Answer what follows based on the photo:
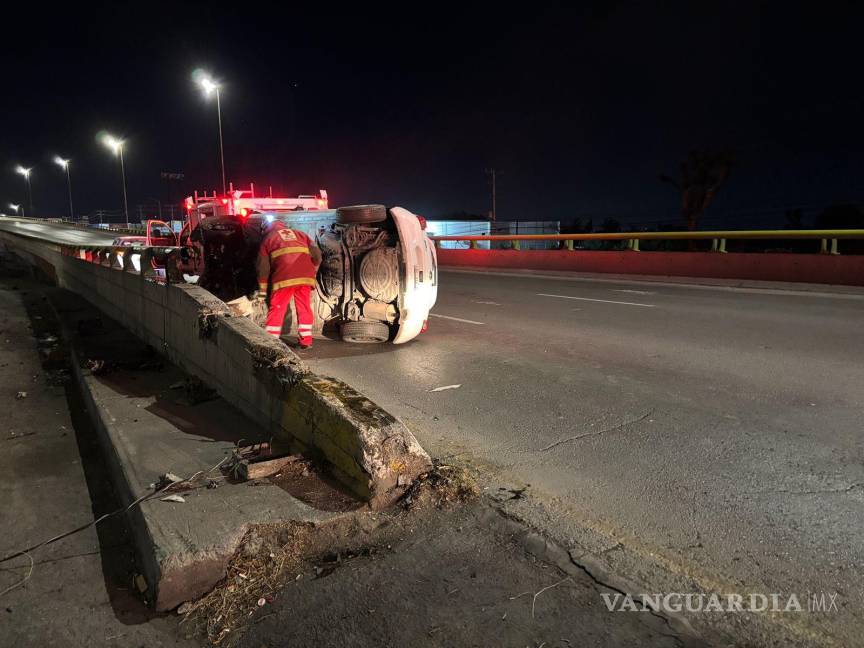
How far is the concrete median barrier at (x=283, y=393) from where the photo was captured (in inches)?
140

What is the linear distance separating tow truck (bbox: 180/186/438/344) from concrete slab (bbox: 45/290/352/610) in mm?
1652

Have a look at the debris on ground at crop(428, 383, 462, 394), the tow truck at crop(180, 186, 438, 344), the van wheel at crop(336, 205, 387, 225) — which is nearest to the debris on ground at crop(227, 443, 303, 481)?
the debris on ground at crop(428, 383, 462, 394)

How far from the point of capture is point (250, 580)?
2.94 meters

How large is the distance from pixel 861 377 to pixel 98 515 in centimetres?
699

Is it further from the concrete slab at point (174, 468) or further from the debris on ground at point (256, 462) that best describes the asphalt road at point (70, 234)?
the debris on ground at point (256, 462)

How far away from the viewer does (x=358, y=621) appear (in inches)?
102

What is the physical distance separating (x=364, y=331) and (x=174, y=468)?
4.20 metres

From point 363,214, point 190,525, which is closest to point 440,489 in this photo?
point 190,525

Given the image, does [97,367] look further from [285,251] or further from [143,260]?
[285,251]

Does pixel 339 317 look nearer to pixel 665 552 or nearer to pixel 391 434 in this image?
pixel 391 434

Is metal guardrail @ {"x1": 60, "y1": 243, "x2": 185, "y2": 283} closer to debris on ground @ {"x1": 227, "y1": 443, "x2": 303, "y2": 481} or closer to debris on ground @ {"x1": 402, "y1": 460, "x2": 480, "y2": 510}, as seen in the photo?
debris on ground @ {"x1": 227, "y1": 443, "x2": 303, "y2": 481}

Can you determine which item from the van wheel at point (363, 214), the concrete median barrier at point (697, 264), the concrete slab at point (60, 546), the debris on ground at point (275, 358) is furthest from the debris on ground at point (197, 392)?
the concrete median barrier at point (697, 264)

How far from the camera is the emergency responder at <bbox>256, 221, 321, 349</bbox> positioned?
7.28m

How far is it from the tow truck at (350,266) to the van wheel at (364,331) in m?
0.01
